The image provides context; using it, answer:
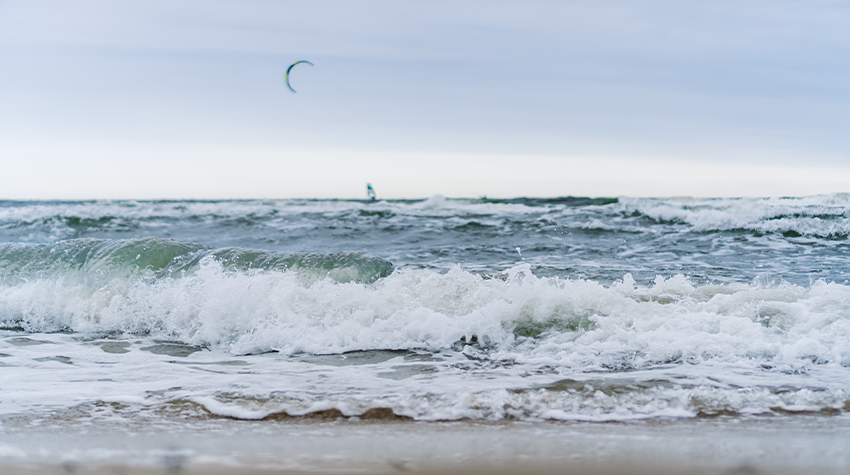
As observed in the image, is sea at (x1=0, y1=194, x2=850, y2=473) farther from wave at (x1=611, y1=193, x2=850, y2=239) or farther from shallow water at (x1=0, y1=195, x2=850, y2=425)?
wave at (x1=611, y1=193, x2=850, y2=239)

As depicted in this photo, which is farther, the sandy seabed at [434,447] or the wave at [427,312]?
the wave at [427,312]

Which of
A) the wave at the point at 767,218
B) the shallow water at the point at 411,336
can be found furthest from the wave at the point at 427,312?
the wave at the point at 767,218

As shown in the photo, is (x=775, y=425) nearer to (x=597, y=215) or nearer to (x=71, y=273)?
(x=71, y=273)

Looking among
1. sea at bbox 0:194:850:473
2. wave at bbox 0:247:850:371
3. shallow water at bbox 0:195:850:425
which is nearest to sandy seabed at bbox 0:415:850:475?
sea at bbox 0:194:850:473

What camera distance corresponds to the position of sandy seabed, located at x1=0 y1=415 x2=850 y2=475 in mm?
1957

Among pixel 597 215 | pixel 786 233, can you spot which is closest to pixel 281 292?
pixel 786 233

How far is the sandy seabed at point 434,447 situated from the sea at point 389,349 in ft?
0.06

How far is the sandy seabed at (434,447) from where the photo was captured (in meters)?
1.96

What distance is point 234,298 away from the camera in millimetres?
4609

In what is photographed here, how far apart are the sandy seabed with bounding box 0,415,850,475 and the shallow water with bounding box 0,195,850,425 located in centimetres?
15

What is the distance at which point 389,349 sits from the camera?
3.83 m

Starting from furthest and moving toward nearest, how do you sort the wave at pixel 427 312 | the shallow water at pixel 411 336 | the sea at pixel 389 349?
the wave at pixel 427 312
the shallow water at pixel 411 336
the sea at pixel 389 349

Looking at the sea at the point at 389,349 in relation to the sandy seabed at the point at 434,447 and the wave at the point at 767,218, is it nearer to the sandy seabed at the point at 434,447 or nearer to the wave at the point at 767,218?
the sandy seabed at the point at 434,447

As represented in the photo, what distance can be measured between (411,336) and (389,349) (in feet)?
0.76
